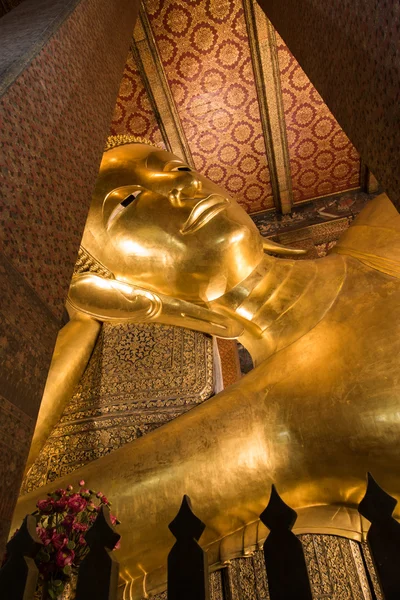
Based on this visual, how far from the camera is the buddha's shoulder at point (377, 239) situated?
6.98 feet

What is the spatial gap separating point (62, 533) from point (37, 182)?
98cm

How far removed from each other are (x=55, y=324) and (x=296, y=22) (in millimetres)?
1125

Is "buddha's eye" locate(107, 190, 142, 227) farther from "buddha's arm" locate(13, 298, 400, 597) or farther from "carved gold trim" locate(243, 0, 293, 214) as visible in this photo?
"carved gold trim" locate(243, 0, 293, 214)

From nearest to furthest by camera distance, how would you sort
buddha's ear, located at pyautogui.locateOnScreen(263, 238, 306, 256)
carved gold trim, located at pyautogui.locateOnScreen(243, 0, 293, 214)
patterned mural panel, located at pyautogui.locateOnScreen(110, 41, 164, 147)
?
buddha's ear, located at pyautogui.locateOnScreen(263, 238, 306, 256) < carved gold trim, located at pyautogui.locateOnScreen(243, 0, 293, 214) < patterned mural panel, located at pyautogui.locateOnScreen(110, 41, 164, 147)

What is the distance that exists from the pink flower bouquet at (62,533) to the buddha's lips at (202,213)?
1275 mm

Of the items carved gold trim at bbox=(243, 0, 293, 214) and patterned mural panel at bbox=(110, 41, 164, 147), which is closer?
carved gold trim at bbox=(243, 0, 293, 214)

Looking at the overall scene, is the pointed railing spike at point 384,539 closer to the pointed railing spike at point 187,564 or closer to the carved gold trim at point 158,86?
the pointed railing spike at point 187,564

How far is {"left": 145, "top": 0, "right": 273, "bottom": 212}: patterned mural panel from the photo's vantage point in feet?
11.1

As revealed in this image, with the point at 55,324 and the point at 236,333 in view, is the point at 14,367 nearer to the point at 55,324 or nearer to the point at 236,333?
the point at 55,324

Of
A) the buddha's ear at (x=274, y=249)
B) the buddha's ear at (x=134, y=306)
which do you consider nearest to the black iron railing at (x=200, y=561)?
the buddha's ear at (x=134, y=306)

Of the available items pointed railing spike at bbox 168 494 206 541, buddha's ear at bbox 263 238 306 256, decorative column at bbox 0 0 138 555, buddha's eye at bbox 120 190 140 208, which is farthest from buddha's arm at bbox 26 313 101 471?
pointed railing spike at bbox 168 494 206 541

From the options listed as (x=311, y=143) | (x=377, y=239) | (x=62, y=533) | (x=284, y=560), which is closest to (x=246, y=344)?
(x=377, y=239)

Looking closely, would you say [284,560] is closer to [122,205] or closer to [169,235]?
[169,235]

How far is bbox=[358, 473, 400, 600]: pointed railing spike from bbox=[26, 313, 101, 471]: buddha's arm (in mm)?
1581
